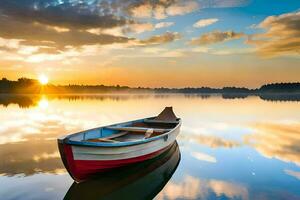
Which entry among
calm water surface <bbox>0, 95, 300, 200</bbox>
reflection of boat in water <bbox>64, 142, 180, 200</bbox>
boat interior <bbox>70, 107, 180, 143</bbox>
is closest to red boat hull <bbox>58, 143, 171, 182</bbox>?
reflection of boat in water <bbox>64, 142, 180, 200</bbox>

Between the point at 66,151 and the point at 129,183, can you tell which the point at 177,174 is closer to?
the point at 129,183

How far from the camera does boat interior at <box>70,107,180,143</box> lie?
1177 centimetres

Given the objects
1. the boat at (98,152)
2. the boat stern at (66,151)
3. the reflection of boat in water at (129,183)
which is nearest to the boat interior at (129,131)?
the boat at (98,152)

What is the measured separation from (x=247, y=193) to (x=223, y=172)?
7.84 ft

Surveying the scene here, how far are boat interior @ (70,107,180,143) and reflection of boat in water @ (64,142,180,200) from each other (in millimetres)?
1455

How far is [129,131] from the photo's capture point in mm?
14852

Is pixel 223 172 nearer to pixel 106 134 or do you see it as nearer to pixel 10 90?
pixel 106 134

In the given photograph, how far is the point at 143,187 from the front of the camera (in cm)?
1021

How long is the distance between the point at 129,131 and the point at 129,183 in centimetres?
472

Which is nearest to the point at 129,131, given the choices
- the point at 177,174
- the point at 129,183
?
the point at 177,174

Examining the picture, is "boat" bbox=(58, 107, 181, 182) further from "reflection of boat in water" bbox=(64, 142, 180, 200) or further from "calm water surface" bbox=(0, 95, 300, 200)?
"calm water surface" bbox=(0, 95, 300, 200)

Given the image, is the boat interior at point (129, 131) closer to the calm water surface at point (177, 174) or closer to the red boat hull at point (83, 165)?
the red boat hull at point (83, 165)

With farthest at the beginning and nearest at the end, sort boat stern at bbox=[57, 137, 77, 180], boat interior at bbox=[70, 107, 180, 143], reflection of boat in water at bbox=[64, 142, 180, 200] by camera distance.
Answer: boat interior at bbox=[70, 107, 180, 143], reflection of boat in water at bbox=[64, 142, 180, 200], boat stern at bbox=[57, 137, 77, 180]

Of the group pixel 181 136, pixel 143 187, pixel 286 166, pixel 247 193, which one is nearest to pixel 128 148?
pixel 143 187
